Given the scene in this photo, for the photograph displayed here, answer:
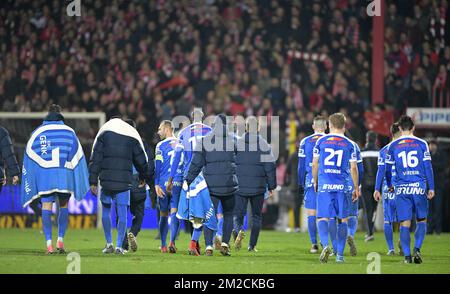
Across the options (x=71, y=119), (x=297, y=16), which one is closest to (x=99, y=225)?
(x=71, y=119)

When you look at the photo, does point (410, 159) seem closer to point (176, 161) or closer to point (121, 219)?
point (176, 161)

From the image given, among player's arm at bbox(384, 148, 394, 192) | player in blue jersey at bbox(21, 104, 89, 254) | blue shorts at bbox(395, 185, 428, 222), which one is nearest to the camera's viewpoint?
blue shorts at bbox(395, 185, 428, 222)

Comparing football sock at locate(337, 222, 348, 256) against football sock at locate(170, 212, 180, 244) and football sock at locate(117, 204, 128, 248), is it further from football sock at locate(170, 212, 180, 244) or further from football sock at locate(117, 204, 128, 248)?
football sock at locate(117, 204, 128, 248)

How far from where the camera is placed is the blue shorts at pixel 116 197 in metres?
16.4

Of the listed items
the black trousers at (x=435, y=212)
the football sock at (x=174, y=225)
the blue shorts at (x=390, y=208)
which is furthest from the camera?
the black trousers at (x=435, y=212)

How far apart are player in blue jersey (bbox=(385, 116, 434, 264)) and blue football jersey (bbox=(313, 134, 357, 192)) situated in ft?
2.83

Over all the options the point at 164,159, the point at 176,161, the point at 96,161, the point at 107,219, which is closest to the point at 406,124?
the point at 176,161

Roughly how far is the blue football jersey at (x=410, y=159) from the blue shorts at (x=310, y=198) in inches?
109

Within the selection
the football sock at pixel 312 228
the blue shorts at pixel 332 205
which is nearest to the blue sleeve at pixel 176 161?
the football sock at pixel 312 228

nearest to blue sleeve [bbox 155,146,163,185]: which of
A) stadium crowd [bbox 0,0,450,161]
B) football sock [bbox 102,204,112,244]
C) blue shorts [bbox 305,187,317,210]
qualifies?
football sock [bbox 102,204,112,244]

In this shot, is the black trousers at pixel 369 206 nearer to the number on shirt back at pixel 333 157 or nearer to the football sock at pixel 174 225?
the football sock at pixel 174 225

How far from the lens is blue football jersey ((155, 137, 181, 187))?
1781cm

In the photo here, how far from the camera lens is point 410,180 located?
49.8 feet

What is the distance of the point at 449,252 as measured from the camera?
1830 cm
